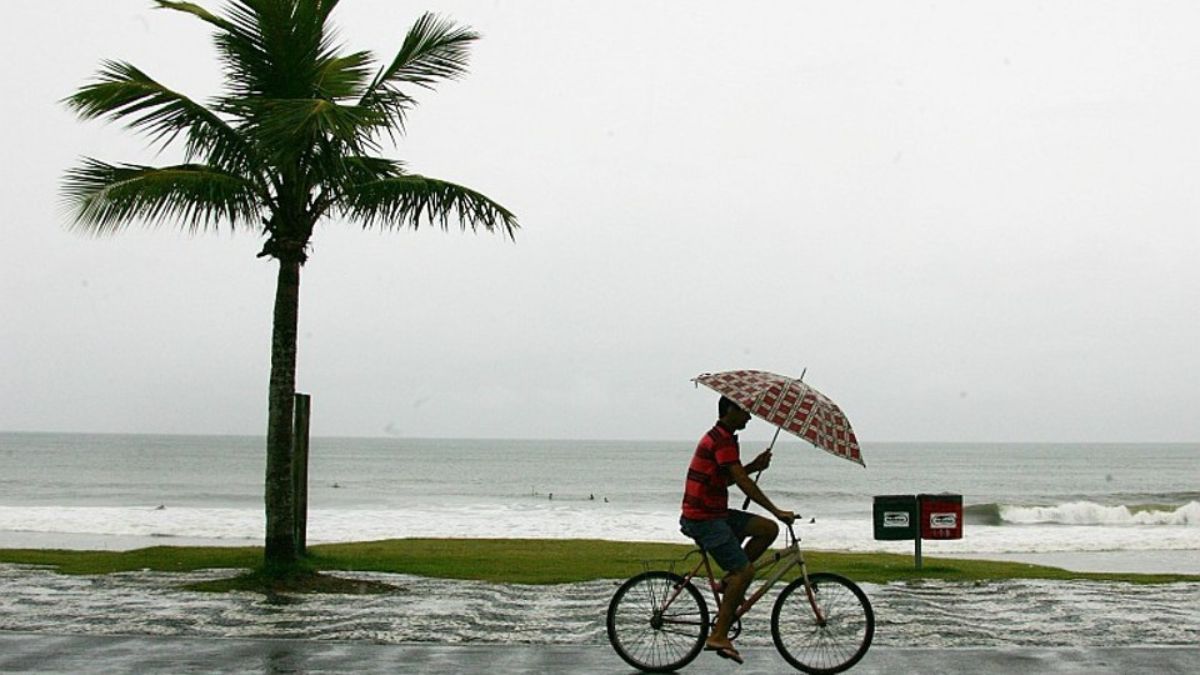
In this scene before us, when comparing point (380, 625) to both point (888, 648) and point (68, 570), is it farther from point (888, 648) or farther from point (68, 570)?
point (68, 570)

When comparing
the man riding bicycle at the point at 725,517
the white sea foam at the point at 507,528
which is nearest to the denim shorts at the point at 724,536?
the man riding bicycle at the point at 725,517

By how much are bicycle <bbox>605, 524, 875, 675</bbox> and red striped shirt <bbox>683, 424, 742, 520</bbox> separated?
0.42 m

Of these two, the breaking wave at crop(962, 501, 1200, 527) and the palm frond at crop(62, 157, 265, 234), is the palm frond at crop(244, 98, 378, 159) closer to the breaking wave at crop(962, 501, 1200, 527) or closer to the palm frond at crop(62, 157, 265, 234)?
the palm frond at crop(62, 157, 265, 234)

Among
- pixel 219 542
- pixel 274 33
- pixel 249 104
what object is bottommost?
pixel 219 542

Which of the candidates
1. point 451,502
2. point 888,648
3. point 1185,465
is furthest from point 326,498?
point 1185,465

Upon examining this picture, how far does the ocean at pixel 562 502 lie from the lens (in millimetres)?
34625

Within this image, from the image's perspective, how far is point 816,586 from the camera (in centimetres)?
955

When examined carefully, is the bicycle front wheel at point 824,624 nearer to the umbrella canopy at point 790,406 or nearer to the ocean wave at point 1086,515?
the umbrella canopy at point 790,406

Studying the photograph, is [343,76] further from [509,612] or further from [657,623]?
[657,623]

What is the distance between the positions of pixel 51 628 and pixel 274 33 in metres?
6.66

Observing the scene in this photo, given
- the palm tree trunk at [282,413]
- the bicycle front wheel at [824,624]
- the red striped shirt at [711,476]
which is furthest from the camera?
the palm tree trunk at [282,413]

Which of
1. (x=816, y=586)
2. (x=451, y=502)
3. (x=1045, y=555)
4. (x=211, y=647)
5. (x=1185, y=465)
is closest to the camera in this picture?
(x=816, y=586)

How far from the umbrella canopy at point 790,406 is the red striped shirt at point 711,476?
0.28m

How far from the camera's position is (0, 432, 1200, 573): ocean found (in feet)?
114
